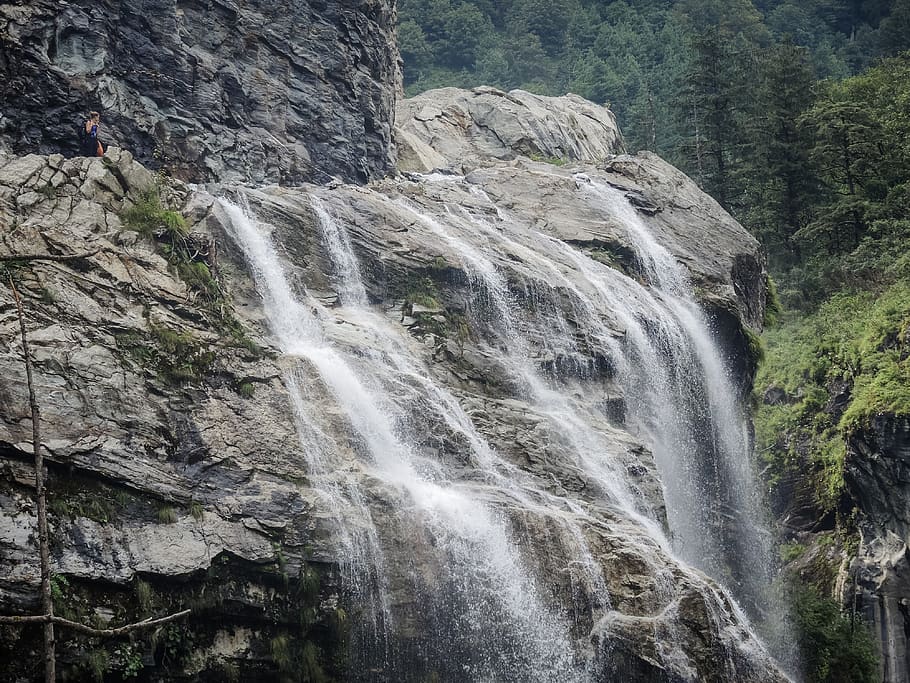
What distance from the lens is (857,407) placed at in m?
23.2

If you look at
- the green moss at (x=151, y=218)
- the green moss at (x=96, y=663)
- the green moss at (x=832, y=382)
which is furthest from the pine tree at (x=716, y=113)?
the green moss at (x=96, y=663)

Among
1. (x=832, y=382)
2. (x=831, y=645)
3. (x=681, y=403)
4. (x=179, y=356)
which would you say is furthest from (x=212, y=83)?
(x=831, y=645)

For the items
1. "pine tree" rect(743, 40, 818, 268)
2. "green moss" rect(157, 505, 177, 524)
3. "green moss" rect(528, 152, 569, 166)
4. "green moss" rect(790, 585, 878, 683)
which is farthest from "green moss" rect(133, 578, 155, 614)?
"pine tree" rect(743, 40, 818, 268)

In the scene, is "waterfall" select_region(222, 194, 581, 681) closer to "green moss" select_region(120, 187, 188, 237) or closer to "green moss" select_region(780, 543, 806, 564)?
"green moss" select_region(120, 187, 188, 237)

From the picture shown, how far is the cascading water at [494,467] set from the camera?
16609 mm

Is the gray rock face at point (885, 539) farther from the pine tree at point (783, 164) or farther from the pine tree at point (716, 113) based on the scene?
the pine tree at point (716, 113)

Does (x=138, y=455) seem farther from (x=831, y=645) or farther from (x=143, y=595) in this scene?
(x=831, y=645)

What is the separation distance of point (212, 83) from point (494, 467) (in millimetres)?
15549

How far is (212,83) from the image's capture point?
90.8 feet

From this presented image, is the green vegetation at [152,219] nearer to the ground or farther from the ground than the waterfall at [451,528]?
farther from the ground

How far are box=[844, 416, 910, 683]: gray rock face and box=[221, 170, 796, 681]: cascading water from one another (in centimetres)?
370

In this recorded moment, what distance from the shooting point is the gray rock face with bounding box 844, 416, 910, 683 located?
829 inches

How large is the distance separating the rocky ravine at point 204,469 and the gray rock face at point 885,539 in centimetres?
561

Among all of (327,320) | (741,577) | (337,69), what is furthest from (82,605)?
(337,69)
